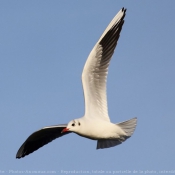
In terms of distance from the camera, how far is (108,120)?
34.7 feet

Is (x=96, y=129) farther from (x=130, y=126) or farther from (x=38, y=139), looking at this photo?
(x=38, y=139)

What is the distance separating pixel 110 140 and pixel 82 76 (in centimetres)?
131

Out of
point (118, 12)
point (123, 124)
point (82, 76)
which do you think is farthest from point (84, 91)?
point (118, 12)

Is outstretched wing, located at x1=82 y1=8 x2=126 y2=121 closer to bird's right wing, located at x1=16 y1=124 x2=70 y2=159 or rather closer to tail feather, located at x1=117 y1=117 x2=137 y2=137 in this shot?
tail feather, located at x1=117 y1=117 x2=137 y2=137

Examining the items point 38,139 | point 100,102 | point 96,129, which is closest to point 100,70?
point 100,102

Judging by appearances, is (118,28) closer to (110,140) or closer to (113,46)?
(113,46)

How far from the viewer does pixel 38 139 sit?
12055mm

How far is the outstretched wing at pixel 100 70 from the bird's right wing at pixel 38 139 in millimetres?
1253

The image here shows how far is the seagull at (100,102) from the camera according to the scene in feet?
33.7

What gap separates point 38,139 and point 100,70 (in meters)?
2.35

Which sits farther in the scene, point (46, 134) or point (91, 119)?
point (46, 134)

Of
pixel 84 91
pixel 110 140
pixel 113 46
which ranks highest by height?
pixel 113 46

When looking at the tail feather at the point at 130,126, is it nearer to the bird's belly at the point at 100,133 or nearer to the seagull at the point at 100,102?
the seagull at the point at 100,102

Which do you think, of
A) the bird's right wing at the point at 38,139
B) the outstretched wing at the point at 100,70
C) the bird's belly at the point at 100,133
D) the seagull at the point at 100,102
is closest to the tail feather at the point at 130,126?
the seagull at the point at 100,102
